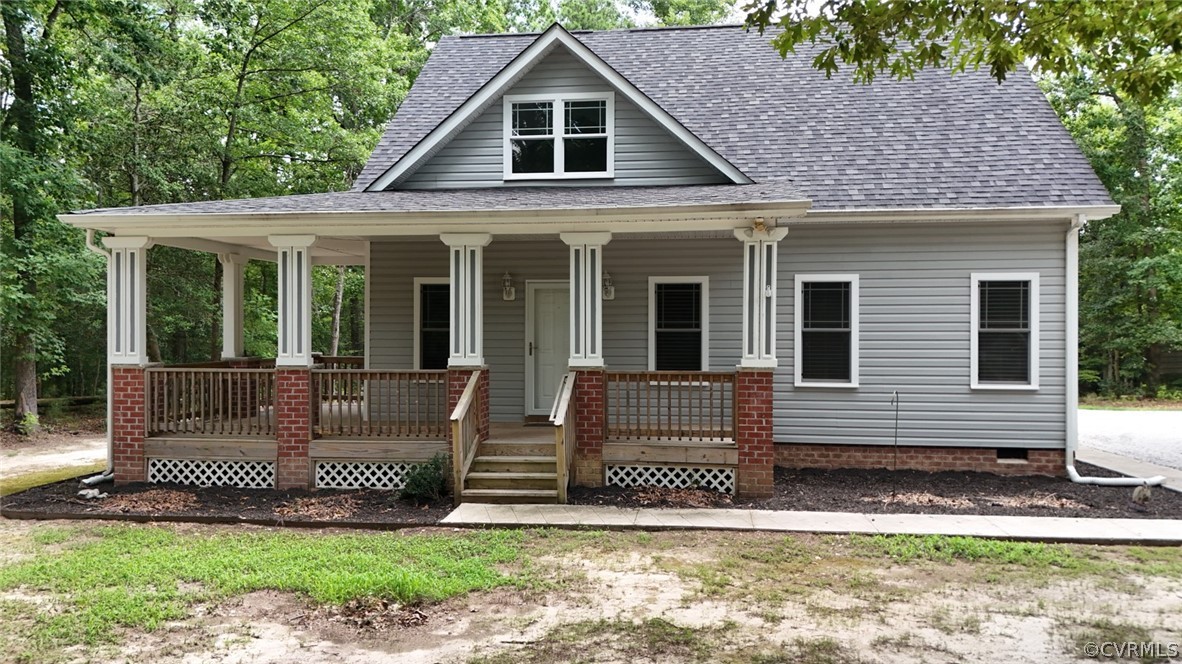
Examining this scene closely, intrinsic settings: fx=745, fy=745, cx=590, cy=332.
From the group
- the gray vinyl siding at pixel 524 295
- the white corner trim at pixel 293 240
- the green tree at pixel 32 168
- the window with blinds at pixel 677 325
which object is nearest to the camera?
the white corner trim at pixel 293 240

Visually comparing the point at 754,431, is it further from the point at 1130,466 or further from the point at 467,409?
the point at 1130,466

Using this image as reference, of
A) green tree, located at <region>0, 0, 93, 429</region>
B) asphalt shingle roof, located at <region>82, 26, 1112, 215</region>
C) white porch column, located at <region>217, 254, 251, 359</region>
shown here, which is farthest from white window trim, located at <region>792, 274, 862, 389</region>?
green tree, located at <region>0, 0, 93, 429</region>

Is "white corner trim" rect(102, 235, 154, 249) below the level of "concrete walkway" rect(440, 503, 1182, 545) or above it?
above

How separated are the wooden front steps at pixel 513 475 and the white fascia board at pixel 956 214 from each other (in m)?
4.67

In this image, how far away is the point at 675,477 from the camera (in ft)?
30.3

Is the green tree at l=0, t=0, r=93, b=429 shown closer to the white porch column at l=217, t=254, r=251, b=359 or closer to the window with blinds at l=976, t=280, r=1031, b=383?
the white porch column at l=217, t=254, r=251, b=359

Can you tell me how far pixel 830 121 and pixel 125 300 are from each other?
34.9 feet

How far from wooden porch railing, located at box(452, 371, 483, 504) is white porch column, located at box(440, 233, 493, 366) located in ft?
1.08

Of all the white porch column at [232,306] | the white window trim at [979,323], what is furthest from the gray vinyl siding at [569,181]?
the white window trim at [979,323]

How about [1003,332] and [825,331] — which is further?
[825,331]

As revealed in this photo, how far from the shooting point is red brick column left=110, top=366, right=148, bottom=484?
31.0 feet

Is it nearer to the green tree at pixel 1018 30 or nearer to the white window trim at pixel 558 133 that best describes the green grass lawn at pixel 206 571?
the green tree at pixel 1018 30

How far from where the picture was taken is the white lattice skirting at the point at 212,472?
949 centimetres

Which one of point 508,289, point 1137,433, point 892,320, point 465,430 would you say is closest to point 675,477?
point 465,430
